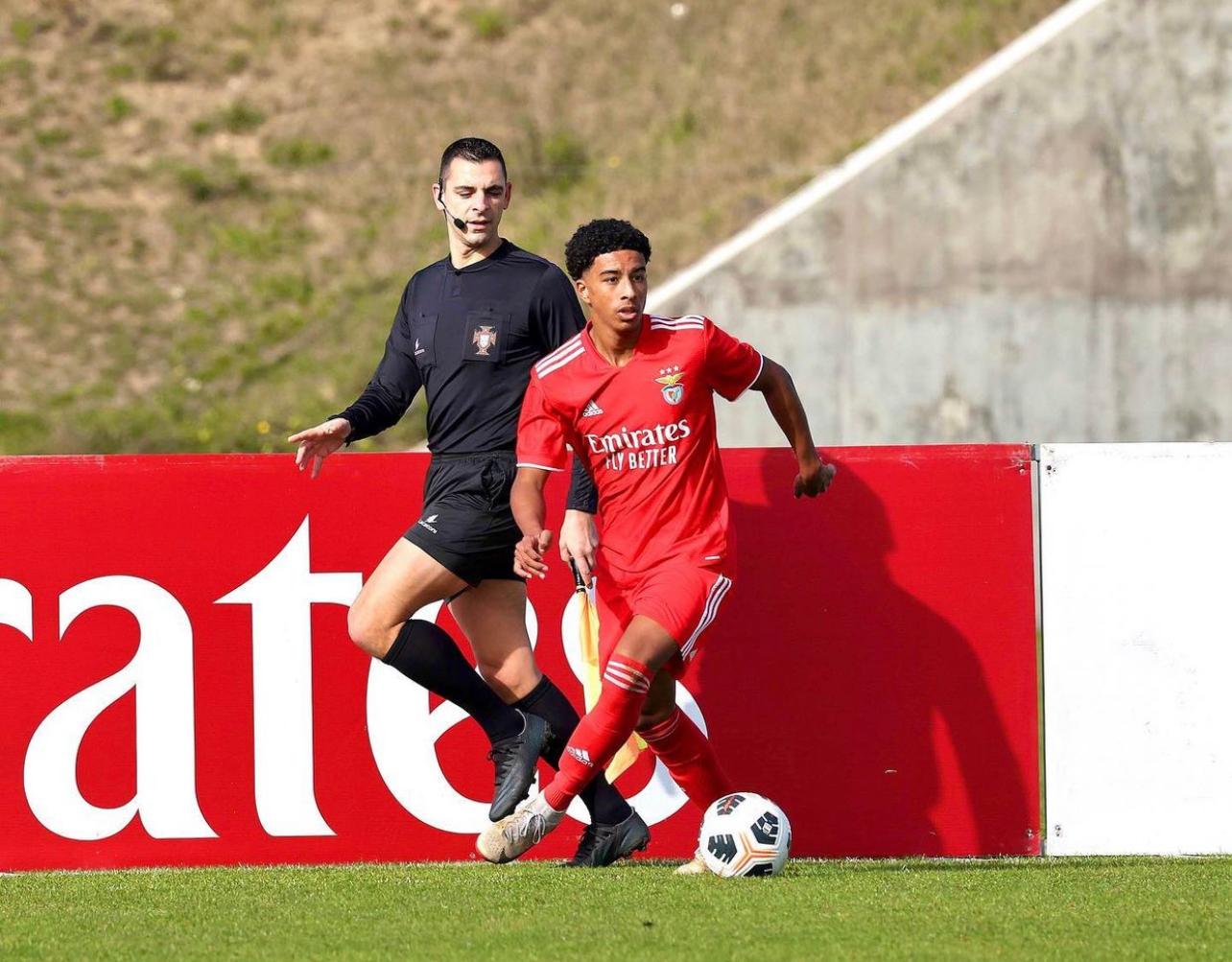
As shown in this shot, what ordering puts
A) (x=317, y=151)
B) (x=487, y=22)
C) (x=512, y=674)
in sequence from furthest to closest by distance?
Result: 1. (x=487, y=22)
2. (x=317, y=151)
3. (x=512, y=674)

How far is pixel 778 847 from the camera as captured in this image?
5.71 meters

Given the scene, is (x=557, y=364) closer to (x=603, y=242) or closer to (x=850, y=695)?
(x=603, y=242)

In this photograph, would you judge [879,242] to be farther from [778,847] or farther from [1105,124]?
[778,847]

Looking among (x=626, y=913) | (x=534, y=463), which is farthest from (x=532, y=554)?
(x=626, y=913)

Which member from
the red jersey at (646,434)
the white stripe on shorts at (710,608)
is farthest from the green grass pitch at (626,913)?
the red jersey at (646,434)

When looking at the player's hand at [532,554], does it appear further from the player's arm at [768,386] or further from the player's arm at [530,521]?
the player's arm at [768,386]

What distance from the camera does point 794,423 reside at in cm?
589

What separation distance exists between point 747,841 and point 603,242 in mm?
2016

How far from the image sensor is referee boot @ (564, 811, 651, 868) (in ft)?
19.7

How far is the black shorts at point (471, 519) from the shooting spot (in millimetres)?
5906

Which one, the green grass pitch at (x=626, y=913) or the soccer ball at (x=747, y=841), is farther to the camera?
the soccer ball at (x=747, y=841)

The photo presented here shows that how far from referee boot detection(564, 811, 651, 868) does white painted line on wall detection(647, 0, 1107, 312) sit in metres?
8.82

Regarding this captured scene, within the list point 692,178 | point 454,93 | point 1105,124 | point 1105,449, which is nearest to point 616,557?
point 1105,449

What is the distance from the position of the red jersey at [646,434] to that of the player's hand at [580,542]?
5.0 inches
